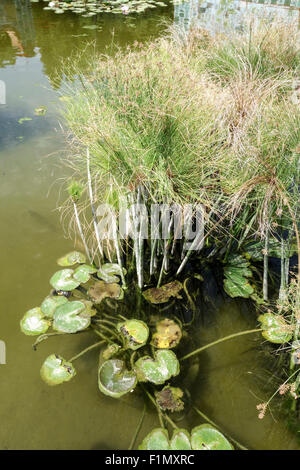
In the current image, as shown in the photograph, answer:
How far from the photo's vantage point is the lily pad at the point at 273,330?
6.63 ft

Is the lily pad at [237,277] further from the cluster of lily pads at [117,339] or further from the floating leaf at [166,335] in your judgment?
the floating leaf at [166,335]

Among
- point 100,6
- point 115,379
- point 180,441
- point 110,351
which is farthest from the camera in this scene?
point 100,6

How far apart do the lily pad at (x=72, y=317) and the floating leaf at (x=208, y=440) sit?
34.2 inches

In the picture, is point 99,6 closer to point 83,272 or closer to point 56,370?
point 83,272

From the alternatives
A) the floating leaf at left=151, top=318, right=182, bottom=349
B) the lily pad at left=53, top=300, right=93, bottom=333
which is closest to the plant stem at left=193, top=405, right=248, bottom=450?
the floating leaf at left=151, top=318, right=182, bottom=349

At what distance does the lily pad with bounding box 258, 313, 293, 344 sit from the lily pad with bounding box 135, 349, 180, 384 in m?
0.62

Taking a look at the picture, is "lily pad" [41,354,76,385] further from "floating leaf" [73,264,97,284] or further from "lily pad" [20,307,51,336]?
"floating leaf" [73,264,97,284]

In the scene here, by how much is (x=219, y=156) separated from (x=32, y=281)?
1.54 m

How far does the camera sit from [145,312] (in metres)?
2.27

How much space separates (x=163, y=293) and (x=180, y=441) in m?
0.95

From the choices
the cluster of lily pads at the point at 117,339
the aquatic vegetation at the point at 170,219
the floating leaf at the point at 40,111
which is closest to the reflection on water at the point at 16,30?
the floating leaf at the point at 40,111

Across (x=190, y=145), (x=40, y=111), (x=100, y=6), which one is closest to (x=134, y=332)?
(x=190, y=145)

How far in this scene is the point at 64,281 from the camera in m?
2.32
